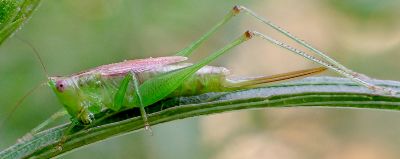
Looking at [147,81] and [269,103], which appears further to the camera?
[147,81]

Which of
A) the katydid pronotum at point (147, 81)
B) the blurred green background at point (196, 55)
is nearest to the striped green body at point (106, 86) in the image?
the katydid pronotum at point (147, 81)

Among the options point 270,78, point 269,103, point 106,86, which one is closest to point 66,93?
point 106,86

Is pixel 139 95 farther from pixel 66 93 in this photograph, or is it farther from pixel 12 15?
pixel 12 15

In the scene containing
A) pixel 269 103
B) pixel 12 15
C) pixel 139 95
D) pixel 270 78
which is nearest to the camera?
pixel 12 15

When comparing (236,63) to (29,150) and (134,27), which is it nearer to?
(134,27)

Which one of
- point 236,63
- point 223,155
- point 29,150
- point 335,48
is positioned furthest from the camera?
point 236,63

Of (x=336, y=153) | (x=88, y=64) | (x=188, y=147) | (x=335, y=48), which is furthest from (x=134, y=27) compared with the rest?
(x=336, y=153)

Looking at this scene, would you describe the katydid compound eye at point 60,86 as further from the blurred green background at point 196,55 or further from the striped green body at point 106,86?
the blurred green background at point 196,55
